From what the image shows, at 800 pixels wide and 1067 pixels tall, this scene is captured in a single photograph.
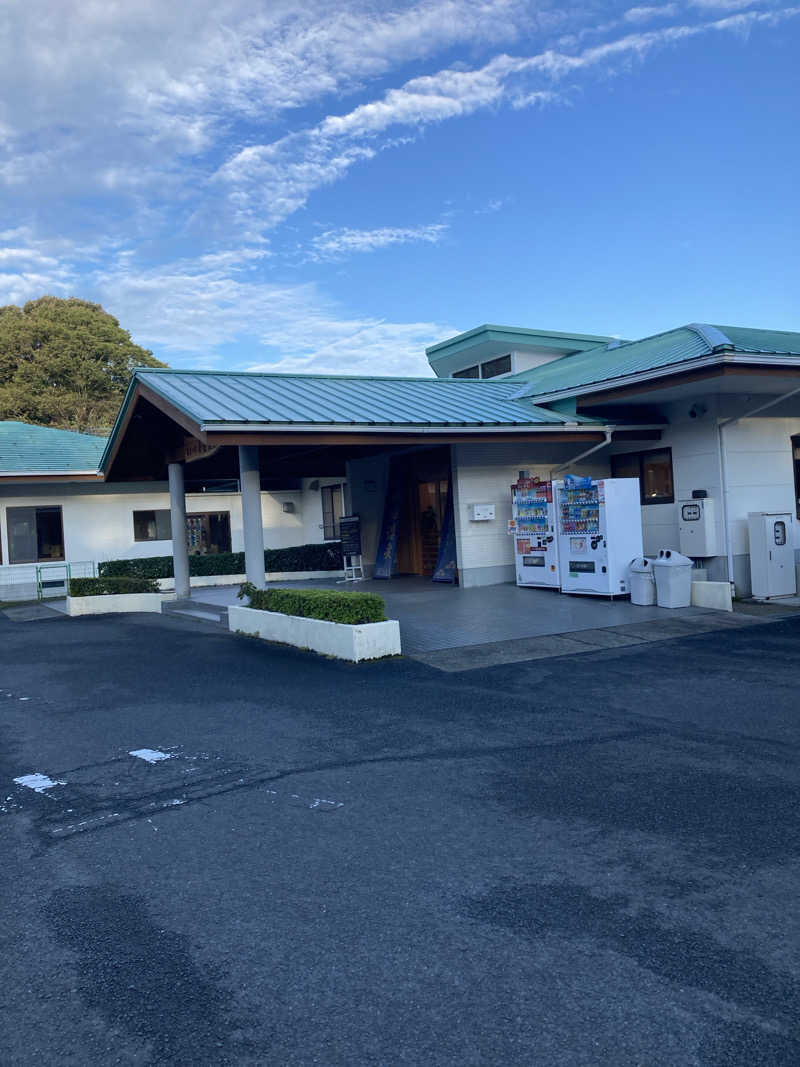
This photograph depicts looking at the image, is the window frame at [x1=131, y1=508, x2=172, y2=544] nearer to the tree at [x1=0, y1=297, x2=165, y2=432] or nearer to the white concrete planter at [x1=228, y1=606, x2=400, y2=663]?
the white concrete planter at [x1=228, y1=606, x2=400, y2=663]

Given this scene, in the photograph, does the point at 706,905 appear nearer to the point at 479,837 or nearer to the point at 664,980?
the point at 664,980

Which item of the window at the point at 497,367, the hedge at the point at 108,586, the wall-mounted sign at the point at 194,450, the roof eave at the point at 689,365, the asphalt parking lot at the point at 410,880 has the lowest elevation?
the asphalt parking lot at the point at 410,880

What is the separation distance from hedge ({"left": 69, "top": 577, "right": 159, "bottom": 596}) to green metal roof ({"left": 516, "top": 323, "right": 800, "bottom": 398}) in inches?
358

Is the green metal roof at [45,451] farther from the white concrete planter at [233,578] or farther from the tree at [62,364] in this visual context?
the tree at [62,364]

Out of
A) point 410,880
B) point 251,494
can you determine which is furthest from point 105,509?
point 410,880

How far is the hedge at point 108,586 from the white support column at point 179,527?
38.6 inches

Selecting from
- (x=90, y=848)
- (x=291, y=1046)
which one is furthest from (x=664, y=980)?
(x=90, y=848)

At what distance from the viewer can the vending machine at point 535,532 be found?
50.5 ft

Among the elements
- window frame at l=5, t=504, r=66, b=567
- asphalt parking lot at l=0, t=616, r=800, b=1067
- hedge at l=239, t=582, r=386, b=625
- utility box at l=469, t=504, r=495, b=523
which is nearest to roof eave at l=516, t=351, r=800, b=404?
utility box at l=469, t=504, r=495, b=523

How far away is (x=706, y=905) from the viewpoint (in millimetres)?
3904

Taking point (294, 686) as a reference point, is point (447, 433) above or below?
above

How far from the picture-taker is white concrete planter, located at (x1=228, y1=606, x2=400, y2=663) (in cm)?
1059

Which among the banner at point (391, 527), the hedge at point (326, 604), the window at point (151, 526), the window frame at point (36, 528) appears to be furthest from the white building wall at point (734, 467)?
the window frame at point (36, 528)

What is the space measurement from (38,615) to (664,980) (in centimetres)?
1756
